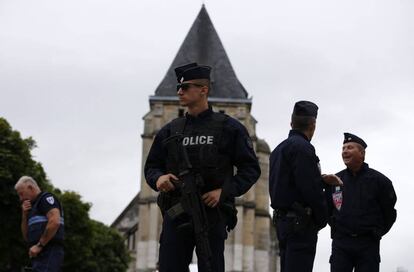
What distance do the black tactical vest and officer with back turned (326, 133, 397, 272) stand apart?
2.80m

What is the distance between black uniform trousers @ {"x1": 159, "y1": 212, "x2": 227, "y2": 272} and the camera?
1091cm

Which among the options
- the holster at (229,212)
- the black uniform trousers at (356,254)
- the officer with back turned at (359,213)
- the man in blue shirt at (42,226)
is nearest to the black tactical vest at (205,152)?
the holster at (229,212)

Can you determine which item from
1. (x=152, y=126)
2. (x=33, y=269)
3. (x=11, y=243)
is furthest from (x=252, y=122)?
(x=33, y=269)

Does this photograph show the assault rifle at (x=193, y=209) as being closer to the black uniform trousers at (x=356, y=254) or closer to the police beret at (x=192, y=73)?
the police beret at (x=192, y=73)

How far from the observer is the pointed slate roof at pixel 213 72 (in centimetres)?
10800

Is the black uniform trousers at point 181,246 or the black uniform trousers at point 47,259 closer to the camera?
the black uniform trousers at point 181,246

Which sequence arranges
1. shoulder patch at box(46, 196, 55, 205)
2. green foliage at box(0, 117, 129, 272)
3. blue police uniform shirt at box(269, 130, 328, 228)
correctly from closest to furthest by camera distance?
blue police uniform shirt at box(269, 130, 328, 228)
shoulder patch at box(46, 196, 55, 205)
green foliage at box(0, 117, 129, 272)

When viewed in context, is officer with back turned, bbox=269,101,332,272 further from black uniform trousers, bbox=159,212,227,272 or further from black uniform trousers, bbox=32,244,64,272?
black uniform trousers, bbox=32,244,64,272

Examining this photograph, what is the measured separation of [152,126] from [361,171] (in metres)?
93.1

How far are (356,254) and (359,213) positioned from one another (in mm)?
437

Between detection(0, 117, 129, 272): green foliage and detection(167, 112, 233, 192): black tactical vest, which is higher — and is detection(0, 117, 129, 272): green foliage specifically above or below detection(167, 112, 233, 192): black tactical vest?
above

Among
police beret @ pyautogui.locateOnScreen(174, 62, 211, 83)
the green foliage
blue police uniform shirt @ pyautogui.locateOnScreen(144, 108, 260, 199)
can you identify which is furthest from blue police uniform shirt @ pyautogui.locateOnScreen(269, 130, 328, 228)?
the green foliage

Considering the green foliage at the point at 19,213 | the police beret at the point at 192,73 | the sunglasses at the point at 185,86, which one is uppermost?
the green foliage at the point at 19,213

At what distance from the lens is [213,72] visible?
357 ft
